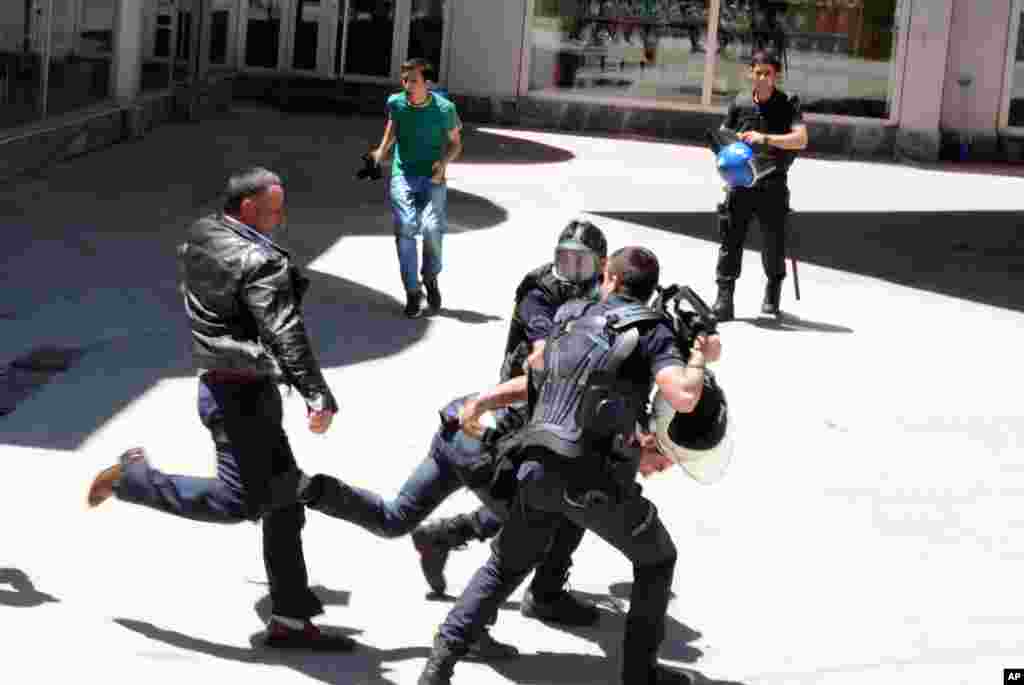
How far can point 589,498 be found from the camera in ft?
21.6

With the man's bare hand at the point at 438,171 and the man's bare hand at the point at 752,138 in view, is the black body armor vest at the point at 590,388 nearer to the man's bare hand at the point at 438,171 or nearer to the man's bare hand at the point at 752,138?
the man's bare hand at the point at 438,171

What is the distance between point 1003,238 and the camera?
66.3 feet

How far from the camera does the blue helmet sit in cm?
1350

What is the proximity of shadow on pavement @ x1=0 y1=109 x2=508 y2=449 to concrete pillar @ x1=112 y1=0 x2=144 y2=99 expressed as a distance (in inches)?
28.4

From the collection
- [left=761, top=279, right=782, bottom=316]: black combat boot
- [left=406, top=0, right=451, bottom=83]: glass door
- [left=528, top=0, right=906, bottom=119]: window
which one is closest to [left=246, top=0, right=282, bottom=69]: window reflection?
[left=406, top=0, right=451, bottom=83]: glass door

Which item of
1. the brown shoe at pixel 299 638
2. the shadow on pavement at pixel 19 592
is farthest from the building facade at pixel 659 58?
the brown shoe at pixel 299 638

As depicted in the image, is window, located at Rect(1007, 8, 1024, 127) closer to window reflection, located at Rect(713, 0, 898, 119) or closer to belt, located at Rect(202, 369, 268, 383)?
window reflection, located at Rect(713, 0, 898, 119)

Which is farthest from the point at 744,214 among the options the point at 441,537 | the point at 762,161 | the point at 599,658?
the point at 599,658

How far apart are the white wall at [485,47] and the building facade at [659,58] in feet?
0.07

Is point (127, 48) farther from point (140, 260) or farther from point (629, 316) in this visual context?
point (629, 316)

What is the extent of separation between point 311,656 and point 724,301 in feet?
24.8

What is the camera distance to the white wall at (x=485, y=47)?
28922mm

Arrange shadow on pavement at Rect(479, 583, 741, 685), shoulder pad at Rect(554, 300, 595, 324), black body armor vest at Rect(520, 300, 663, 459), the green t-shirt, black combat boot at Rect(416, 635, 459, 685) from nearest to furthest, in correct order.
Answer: black body armor vest at Rect(520, 300, 663, 459) → black combat boot at Rect(416, 635, 459, 685) → shoulder pad at Rect(554, 300, 595, 324) → shadow on pavement at Rect(479, 583, 741, 685) → the green t-shirt

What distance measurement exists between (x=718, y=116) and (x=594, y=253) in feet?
69.0
